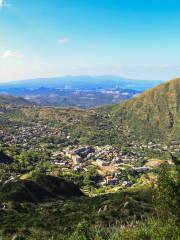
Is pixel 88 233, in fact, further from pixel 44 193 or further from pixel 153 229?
pixel 44 193

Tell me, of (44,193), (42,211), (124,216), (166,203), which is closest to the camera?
(166,203)

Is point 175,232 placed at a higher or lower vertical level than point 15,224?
higher

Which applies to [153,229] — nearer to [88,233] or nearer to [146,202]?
[88,233]

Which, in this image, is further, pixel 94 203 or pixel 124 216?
pixel 94 203

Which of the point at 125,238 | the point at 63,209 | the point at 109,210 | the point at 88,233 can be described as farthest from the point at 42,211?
the point at 125,238

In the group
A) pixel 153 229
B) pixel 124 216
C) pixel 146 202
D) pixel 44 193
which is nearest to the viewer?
pixel 153 229

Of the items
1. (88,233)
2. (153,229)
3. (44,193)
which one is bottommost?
(44,193)

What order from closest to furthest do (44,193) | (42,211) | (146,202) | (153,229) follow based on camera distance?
1. (153,229)
2. (42,211)
3. (146,202)
4. (44,193)

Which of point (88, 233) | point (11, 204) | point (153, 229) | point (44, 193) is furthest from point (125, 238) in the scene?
point (44, 193)

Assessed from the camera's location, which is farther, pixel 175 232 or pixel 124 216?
pixel 124 216
